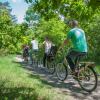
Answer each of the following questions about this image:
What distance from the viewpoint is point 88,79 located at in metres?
11.1

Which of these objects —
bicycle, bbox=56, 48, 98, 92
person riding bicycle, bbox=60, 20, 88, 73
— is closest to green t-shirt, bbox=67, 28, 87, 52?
person riding bicycle, bbox=60, 20, 88, 73

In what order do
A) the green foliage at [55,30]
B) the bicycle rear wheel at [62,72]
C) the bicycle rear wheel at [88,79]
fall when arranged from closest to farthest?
the bicycle rear wheel at [88,79]
the bicycle rear wheel at [62,72]
the green foliage at [55,30]

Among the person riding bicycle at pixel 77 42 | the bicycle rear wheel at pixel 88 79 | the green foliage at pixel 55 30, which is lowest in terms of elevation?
the bicycle rear wheel at pixel 88 79

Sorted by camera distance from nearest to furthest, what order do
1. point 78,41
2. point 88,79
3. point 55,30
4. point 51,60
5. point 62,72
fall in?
point 88,79 < point 78,41 < point 62,72 < point 51,60 < point 55,30

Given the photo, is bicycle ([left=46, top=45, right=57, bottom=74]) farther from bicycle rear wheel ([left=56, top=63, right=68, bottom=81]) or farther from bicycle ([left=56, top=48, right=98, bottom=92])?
bicycle ([left=56, top=48, right=98, bottom=92])

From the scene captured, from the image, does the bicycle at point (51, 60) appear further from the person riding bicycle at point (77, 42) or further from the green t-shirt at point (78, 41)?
the green t-shirt at point (78, 41)

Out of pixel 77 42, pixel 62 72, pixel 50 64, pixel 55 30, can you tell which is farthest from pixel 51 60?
pixel 55 30

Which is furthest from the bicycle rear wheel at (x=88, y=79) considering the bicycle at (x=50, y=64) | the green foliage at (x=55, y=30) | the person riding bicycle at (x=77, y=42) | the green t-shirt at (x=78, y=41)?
the green foliage at (x=55, y=30)

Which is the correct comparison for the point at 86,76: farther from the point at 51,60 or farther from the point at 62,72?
the point at 51,60

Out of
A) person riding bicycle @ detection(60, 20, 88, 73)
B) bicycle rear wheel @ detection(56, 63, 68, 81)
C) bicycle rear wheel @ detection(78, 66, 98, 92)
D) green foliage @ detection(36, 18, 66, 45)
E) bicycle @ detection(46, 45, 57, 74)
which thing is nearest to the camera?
bicycle rear wheel @ detection(78, 66, 98, 92)

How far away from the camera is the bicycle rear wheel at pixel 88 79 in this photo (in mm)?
10761

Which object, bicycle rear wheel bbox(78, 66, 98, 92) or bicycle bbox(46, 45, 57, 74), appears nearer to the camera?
bicycle rear wheel bbox(78, 66, 98, 92)

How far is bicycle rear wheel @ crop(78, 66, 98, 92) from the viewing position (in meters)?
10.8

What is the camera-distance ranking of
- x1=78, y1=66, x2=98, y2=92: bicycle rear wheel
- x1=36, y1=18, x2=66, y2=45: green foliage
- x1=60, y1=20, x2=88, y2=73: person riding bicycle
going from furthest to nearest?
x1=36, y1=18, x2=66, y2=45: green foliage < x1=60, y1=20, x2=88, y2=73: person riding bicycle < x1=78, y1=66, x2=98, y2=92: bicycle rear wheel
